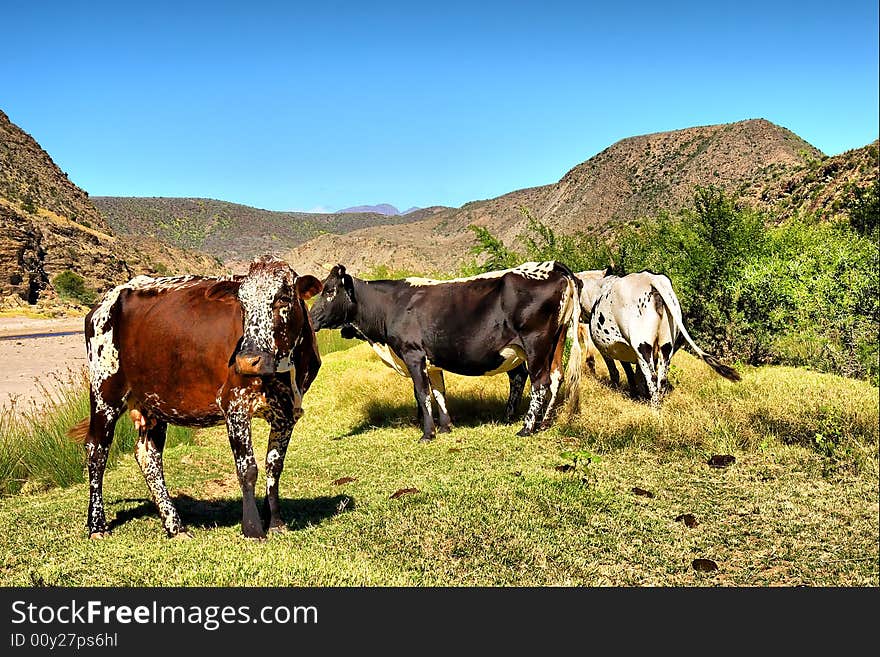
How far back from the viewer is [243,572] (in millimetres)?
3736

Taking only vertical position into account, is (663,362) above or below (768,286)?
below

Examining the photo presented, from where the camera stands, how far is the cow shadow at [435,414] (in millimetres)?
8789

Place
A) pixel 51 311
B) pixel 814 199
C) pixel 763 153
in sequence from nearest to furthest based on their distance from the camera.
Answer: pixel 814 199
pixel 51 311
pixel 763 153

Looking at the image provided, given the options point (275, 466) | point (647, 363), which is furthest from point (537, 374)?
point (275, 466)

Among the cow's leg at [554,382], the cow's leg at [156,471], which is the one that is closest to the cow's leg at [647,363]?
the cow's leg at [554,382]

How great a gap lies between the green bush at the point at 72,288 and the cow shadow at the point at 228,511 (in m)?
55.5

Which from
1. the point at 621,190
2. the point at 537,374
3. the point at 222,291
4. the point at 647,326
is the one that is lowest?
the point at 537,374

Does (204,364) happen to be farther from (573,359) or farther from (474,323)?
(573,359)

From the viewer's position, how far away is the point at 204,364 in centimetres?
434

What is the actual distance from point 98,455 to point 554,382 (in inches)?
189

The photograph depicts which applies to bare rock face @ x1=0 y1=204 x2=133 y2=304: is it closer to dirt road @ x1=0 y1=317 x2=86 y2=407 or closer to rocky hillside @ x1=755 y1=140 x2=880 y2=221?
dirt road @ x1=0 y1=317 x2=86 y2=407

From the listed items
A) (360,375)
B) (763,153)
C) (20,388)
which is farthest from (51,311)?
(763,153)

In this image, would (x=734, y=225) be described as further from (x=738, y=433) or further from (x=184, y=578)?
(x=184, y=578)

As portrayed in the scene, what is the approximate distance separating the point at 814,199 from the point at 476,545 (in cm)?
4694
